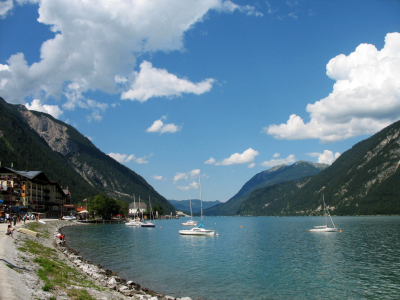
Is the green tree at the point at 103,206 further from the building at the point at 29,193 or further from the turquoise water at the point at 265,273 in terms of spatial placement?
the turquoise water at the point at 265,273

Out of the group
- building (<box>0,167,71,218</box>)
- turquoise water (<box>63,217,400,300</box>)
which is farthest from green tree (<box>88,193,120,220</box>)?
turquoise water (<box>63,217,400,300</box>)

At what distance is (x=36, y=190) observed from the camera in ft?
408

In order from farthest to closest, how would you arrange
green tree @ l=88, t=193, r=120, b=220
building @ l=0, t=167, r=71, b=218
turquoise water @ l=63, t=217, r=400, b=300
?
green tree @ l=88, t=193, r=120, b=220 < building @ l=0, t=167, r=71, b=218 < turquoise water @ l=63, t=217, r=400, b=300

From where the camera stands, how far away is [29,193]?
116 metres

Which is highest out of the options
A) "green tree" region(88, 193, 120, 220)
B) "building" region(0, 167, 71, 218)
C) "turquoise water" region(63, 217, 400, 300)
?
"building" region(0, 167, 71, 218)

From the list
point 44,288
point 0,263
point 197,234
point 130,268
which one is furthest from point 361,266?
point 197,234

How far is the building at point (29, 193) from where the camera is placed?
9662 cm

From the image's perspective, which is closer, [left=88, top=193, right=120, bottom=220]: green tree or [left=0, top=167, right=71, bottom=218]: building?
[left=0, top=167, right=71, bottom=218]: building

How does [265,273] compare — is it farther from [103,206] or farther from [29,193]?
[103,206]

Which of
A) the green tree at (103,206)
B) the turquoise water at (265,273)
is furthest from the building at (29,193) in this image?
the turquoise water at (265,273)

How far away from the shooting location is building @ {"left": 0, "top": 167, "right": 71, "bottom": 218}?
96.6m

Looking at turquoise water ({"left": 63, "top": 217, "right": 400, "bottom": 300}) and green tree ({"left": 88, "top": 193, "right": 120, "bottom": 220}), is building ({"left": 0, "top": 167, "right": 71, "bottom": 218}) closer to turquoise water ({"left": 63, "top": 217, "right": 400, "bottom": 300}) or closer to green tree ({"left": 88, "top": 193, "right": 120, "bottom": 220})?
green tree ({"left": 88, "top": 193, "right": 120, "bottom": 220})

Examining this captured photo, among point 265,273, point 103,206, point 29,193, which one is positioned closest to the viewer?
point 265,273

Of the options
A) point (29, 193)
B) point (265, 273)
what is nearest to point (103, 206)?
point (29, 193)
